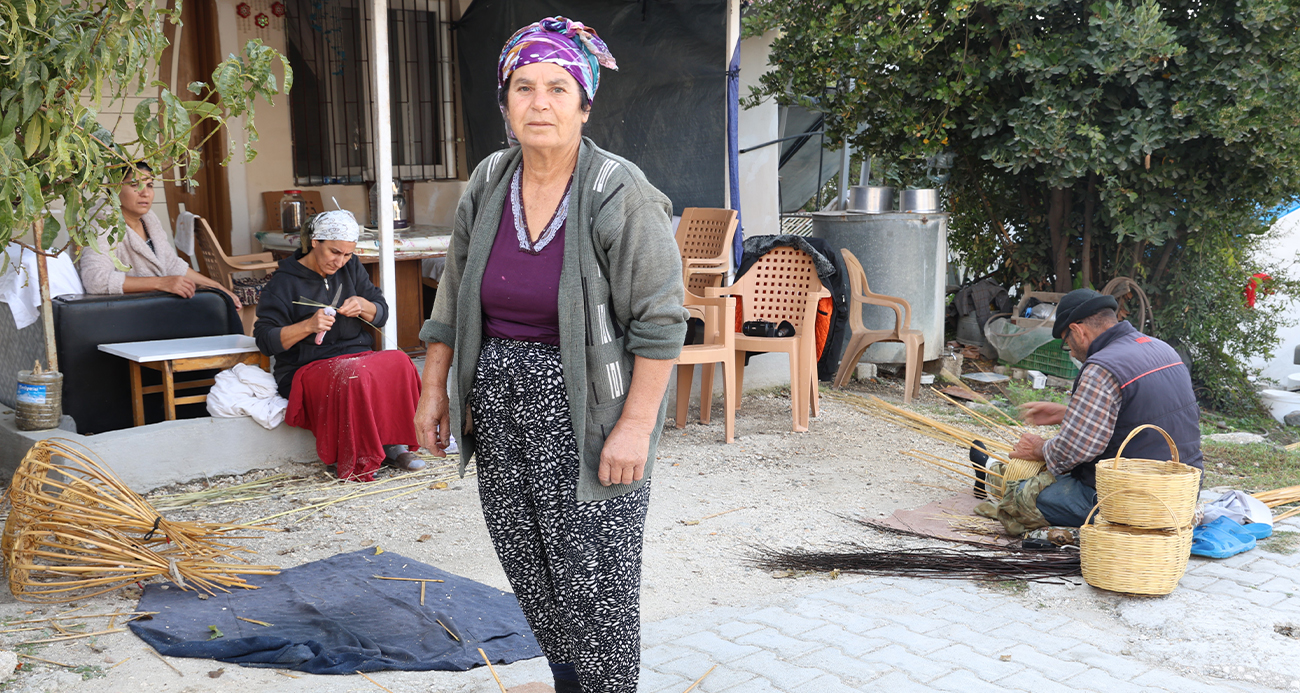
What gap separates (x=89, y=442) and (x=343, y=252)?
1.42 meters

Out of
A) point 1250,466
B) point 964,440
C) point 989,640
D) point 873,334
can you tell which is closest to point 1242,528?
point 964,440

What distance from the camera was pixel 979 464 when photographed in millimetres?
4969

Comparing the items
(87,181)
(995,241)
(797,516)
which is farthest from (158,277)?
(995,241)

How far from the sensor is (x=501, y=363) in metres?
2.21

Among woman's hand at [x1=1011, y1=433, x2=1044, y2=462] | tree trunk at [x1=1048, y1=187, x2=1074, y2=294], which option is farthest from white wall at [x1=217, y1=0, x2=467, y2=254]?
woman's hand at [x1=1011, y1=433, x2=1044, y2=462]

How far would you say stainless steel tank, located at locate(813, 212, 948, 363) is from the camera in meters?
7.70

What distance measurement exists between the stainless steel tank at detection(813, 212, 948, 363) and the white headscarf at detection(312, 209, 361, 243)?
4150 mm

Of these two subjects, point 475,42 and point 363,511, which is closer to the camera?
point 363,511

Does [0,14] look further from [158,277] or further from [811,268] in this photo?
[811,268]

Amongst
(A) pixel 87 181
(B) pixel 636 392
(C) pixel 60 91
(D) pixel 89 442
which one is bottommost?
(D) pixel 89 442

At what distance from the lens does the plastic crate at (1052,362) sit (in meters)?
7.59

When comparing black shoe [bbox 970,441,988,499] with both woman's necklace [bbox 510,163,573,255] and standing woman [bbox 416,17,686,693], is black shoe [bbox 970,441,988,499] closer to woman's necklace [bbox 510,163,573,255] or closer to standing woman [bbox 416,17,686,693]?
standing woman [bbox 416,17,686,693]

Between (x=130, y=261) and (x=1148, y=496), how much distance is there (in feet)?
16.7

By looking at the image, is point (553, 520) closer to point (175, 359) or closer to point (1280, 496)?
point (175, 359)
